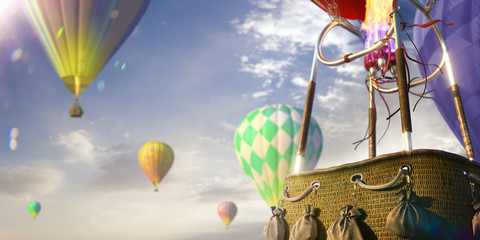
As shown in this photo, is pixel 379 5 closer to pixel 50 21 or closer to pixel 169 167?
pixel 50 21

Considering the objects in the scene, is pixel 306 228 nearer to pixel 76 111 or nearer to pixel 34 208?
pixel 76 111

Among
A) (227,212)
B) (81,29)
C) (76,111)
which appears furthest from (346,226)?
(227,212)

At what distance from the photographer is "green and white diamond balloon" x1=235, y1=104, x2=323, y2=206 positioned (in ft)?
59.8

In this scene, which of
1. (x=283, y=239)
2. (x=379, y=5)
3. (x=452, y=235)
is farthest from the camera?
(x=379, y=5)

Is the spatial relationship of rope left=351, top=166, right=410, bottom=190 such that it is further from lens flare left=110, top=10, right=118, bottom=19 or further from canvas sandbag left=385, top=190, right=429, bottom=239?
lens flare left=110, top=10, right=118, bottom=19

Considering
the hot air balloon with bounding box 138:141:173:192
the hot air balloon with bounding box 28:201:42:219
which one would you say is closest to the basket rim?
the hot air balloon with bounding box 138:141:173:192

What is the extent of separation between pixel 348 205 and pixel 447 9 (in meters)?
5.88

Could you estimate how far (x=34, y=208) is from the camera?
112ft

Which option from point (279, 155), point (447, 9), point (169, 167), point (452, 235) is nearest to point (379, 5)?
point (452, 235)

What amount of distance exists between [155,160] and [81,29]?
13635 mm

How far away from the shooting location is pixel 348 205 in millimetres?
3297

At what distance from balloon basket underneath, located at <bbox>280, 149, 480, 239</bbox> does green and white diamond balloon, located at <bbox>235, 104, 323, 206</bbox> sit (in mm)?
14571

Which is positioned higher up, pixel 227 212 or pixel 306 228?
pixel 227 212

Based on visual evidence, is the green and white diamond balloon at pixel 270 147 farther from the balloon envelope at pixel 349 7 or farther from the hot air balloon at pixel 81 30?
the balloon envelope at pixel 349 7
